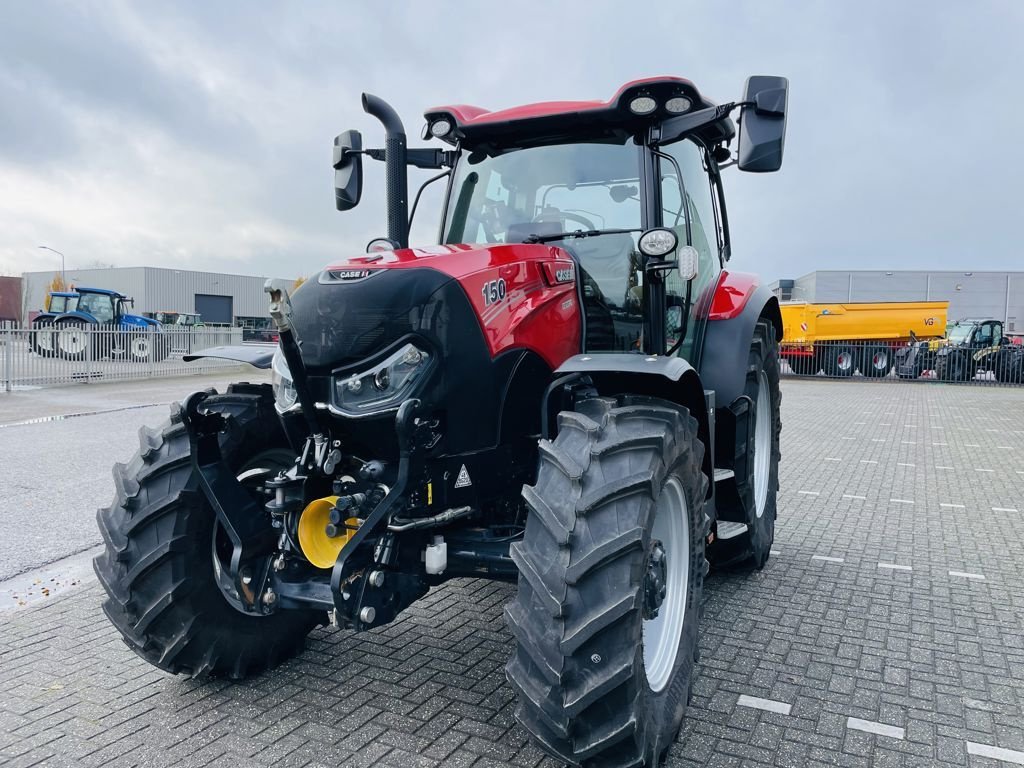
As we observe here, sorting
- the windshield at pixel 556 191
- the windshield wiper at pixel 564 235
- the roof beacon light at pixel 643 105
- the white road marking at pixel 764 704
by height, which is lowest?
the white road marking at pixel 764 704

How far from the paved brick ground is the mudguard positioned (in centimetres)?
137

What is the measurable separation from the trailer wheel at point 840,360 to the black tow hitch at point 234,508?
2449 cm

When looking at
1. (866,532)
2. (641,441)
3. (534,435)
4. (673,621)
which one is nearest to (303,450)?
(534,435)

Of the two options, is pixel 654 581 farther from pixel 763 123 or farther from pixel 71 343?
pixel 71 343

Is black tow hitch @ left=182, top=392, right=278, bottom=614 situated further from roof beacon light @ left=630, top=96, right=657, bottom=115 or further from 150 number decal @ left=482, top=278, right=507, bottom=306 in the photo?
roof beacon light @ left=630, top=96, right=657, bottom=115

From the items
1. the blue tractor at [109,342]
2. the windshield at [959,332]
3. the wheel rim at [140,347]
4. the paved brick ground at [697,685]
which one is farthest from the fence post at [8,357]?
the windshield at [959,332]

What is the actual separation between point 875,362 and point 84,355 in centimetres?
2251

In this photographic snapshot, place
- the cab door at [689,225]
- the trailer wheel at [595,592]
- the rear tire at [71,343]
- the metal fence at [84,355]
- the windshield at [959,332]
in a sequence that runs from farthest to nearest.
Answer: the windshield at [959,332], the rear tire at [71,343], the metal fence at [84,355], the cab door at [689,225], the trailer wheel at [595,592]

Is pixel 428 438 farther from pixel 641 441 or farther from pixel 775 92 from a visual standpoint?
pixel 775 92

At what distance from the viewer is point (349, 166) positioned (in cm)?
398

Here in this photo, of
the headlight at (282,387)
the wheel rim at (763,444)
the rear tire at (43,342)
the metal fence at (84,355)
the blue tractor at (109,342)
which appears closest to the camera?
the headlight at (282,387)

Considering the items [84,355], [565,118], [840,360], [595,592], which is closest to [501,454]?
[595,592]

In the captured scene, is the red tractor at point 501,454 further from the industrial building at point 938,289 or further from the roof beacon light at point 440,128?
the industrial building at point 938,289

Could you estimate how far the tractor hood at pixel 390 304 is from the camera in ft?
8.98
